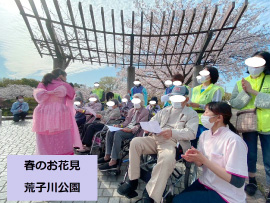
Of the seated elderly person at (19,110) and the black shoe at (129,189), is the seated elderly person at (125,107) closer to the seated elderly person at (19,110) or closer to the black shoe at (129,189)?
the black shoe at (129,189)

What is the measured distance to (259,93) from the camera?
2.14m

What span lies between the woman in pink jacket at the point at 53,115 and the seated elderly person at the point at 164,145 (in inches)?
57.2

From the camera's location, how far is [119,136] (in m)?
2.86

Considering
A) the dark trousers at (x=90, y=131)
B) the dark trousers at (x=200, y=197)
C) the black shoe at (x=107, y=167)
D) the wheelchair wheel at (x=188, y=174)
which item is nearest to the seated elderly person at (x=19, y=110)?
the dark trousers at (x=90, y=131)

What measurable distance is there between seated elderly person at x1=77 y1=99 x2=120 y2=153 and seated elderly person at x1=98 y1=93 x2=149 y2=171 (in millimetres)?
657

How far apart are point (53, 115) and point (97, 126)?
1094 millimetres

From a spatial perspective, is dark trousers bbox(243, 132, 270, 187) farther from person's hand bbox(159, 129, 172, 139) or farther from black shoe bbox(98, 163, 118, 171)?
black shoe bbox(98, 163, 118, 171)

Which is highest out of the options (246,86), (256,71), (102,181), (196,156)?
(256,71)

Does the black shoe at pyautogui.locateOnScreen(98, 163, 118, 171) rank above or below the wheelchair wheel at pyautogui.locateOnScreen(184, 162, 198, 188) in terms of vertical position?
below

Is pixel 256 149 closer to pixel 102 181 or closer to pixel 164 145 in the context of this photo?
pixel 164 145

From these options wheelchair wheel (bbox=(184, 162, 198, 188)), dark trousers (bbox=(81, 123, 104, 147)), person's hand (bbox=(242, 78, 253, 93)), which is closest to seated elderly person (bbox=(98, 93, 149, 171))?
dark trousers (bbox=(81, 123, 104, 147))

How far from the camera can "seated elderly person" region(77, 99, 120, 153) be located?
369 cm

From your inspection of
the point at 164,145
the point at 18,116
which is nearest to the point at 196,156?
the point at 164,145

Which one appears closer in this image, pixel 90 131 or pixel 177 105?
pixel 177 105
